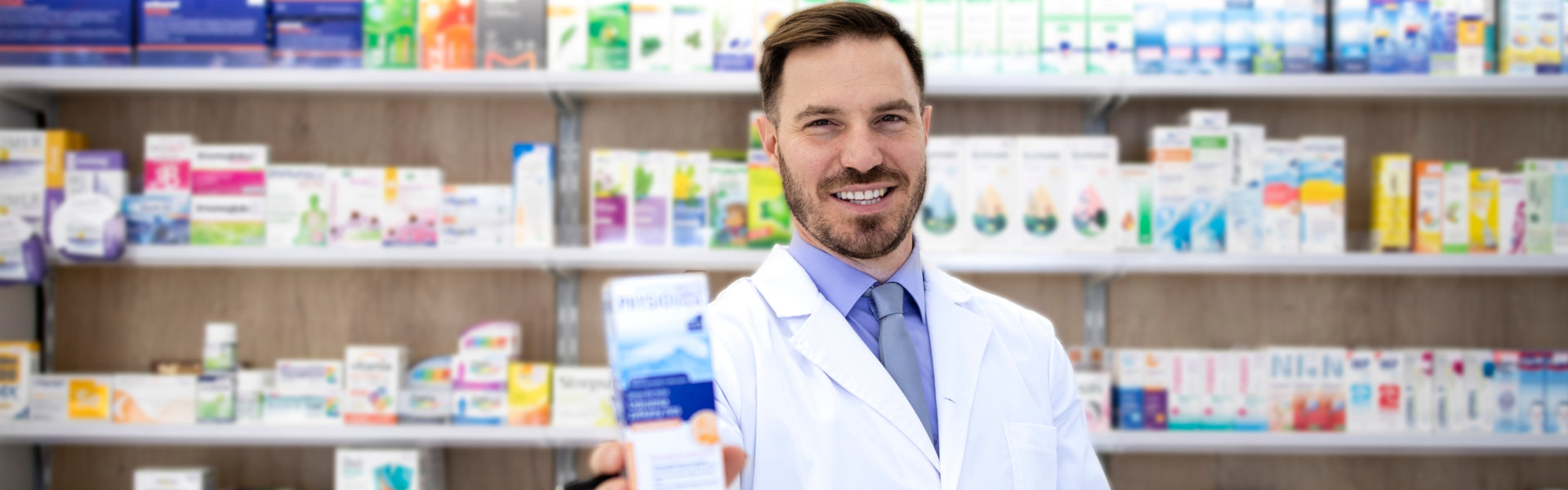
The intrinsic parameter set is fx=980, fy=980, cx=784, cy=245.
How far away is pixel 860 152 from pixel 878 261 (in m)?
0.16

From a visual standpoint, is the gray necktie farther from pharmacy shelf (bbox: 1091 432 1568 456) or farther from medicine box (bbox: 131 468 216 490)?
medicine box (bbox: 131 468 216 490)

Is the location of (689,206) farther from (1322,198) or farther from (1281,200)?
→ (1322,198)

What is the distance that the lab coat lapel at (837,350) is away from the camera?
44.7 inches

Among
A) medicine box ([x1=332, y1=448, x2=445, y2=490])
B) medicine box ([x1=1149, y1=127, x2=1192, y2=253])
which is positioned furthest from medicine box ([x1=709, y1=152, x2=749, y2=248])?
medicine box ([x1=1149, y1=127, x2=1192, y2=253])

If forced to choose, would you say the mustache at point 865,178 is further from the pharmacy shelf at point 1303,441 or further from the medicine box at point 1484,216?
the medicine box at point 1484,216

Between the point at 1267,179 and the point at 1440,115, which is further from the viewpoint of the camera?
the point at 1440,115

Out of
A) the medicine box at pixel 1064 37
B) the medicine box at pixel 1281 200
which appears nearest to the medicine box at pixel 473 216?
the medicine box at pixel 1064 37

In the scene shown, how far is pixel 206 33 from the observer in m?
2.64

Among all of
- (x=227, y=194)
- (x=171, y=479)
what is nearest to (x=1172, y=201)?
(x=227, y=194)

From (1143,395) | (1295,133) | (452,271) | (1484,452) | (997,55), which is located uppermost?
(997,55)

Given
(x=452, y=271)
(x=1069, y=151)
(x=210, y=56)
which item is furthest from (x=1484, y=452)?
(x=210, y=56)

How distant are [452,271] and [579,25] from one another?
0.86 meters

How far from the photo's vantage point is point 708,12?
261 cm

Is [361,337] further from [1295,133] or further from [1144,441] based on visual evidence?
[1295,133]
